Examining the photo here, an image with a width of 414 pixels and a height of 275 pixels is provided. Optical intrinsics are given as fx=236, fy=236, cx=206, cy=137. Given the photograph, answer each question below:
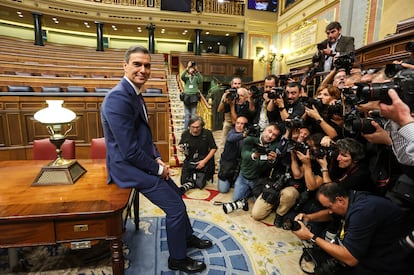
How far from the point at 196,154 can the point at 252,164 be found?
2.61 ft

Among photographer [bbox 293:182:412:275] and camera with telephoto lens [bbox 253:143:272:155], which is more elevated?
camera with telephoto lens [bbox 253:143:272:155]

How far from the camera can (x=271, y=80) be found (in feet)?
9.05

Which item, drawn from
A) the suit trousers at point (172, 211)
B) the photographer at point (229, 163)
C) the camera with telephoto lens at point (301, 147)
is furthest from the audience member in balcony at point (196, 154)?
the suit trousers at point (172, 211)

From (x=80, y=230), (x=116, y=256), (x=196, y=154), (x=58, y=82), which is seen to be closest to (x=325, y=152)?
(x=116, y=256)

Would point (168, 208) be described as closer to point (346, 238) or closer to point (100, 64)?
point (346, 238)

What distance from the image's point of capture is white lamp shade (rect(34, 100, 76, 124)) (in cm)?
147

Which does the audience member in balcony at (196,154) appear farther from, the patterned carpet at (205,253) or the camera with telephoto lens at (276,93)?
the camera with telephoto lens at (276,93)

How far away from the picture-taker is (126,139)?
137 cm

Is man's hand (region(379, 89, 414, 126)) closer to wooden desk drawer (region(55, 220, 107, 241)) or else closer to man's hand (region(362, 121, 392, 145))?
man's hand (region(362, 121, 392, 145))

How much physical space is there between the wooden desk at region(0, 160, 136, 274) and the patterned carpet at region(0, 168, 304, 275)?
0.57 meters

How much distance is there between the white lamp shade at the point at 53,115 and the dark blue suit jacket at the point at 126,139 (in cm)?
30

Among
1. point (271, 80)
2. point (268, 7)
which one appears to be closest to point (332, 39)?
point (271, 80)

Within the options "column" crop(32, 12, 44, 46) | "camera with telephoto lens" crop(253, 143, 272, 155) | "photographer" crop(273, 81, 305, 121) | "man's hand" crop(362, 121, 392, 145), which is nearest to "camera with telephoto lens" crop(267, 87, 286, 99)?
"photographer" crop(273, 81, 305, 121)

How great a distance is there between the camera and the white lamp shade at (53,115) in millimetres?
1474
